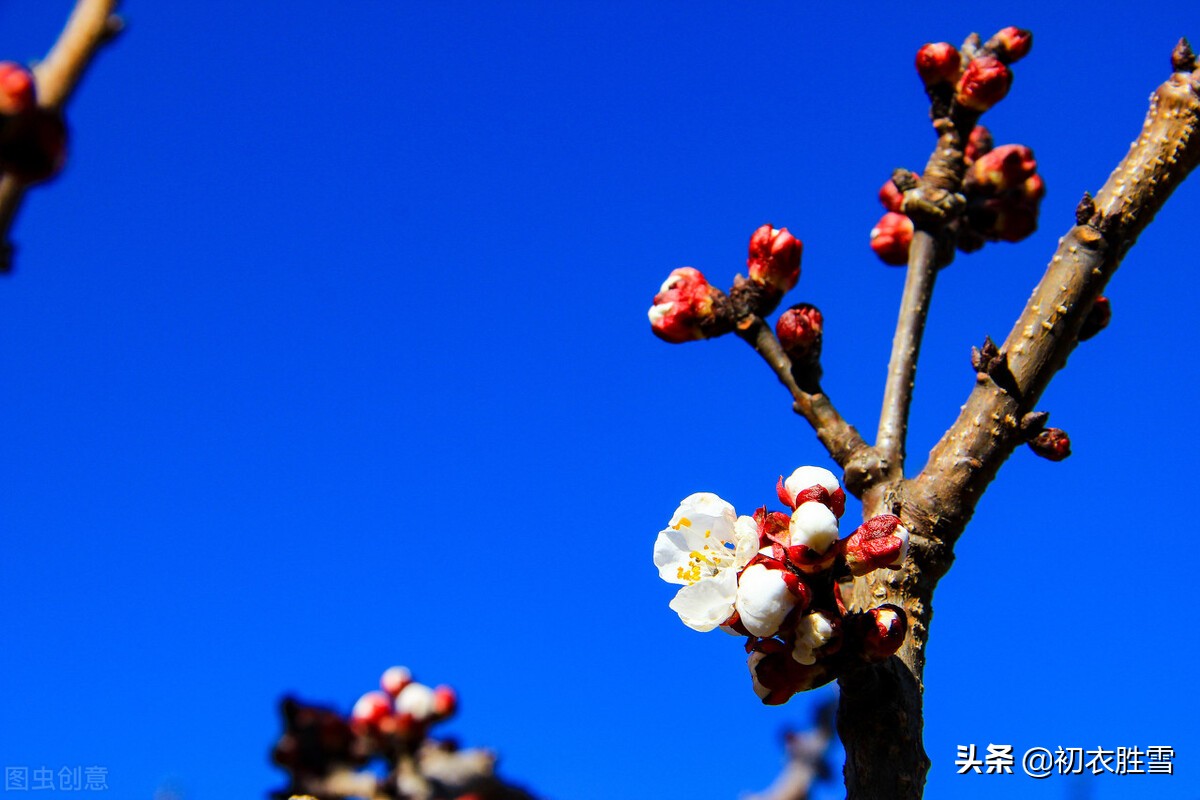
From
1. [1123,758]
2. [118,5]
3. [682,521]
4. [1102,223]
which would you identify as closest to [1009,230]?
[1102,223]

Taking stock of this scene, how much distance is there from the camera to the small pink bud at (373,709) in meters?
1.77

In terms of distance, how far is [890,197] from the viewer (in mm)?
2807

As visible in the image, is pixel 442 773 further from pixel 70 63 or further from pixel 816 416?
pixel 816 416

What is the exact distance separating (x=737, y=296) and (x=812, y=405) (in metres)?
0.32

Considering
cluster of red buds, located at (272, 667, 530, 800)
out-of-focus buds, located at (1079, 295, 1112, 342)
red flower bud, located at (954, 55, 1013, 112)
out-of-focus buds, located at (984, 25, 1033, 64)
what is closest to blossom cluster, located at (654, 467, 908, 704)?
cluster of red buds, located at (272, 667, 530, 800)

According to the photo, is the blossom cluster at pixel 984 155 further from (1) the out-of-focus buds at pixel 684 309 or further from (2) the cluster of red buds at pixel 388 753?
(2) the cluster of red buds at pixel 388 753

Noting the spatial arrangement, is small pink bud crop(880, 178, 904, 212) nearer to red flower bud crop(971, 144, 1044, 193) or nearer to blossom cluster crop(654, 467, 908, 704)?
red flower bud crop(971, 144, 1044, 193)

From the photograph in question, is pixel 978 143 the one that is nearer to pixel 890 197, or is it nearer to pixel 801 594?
pixel 890 197

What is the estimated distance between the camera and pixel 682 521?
1931mm

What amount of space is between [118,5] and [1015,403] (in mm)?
1873

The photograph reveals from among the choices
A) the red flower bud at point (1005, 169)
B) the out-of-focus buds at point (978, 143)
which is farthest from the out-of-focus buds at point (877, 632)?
the out-of-focus buds at point (978, 143)

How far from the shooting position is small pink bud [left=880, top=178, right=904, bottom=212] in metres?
2.78

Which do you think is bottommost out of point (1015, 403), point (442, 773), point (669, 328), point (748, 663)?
point (442, 773)

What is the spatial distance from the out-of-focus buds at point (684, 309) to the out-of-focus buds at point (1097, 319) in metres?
0.85
